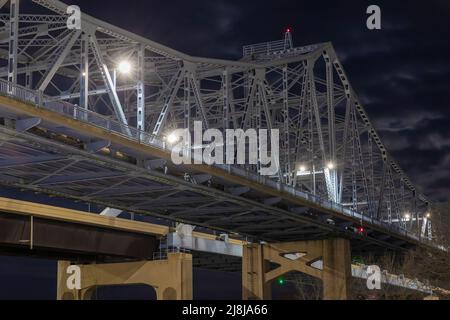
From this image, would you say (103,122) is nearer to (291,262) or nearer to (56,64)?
(56,64)

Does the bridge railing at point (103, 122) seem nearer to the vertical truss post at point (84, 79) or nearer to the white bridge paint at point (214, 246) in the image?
the vertical truss post at point (84, 79)

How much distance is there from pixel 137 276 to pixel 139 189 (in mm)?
17905

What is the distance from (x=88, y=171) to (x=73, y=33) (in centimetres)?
873

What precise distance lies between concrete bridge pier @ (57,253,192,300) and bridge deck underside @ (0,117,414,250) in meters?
4.21

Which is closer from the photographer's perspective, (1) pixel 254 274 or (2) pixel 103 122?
(2) pixel 103 122

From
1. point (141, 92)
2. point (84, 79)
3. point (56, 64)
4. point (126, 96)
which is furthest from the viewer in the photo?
point (126, 96)

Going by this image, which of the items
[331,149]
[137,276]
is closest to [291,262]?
[331,149]

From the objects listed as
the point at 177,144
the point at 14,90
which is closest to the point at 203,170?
the point at 177,144

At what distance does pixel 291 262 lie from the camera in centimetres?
8656

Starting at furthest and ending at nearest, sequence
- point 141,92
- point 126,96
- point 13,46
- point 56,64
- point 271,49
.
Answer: point 271,49, point 126,96, point 141,92, point 56,64, point 13,46

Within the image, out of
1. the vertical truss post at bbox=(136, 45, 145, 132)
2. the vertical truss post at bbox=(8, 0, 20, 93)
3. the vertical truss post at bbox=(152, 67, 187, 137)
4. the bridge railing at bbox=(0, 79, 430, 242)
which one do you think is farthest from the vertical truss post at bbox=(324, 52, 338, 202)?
the vertical truss post at bbox=(8, 0, 20, 93)

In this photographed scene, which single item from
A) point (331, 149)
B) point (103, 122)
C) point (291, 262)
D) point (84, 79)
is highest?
point (331, 149)

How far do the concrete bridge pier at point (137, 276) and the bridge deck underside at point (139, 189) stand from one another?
13.8ft

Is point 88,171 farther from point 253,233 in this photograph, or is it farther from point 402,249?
point 402,249
